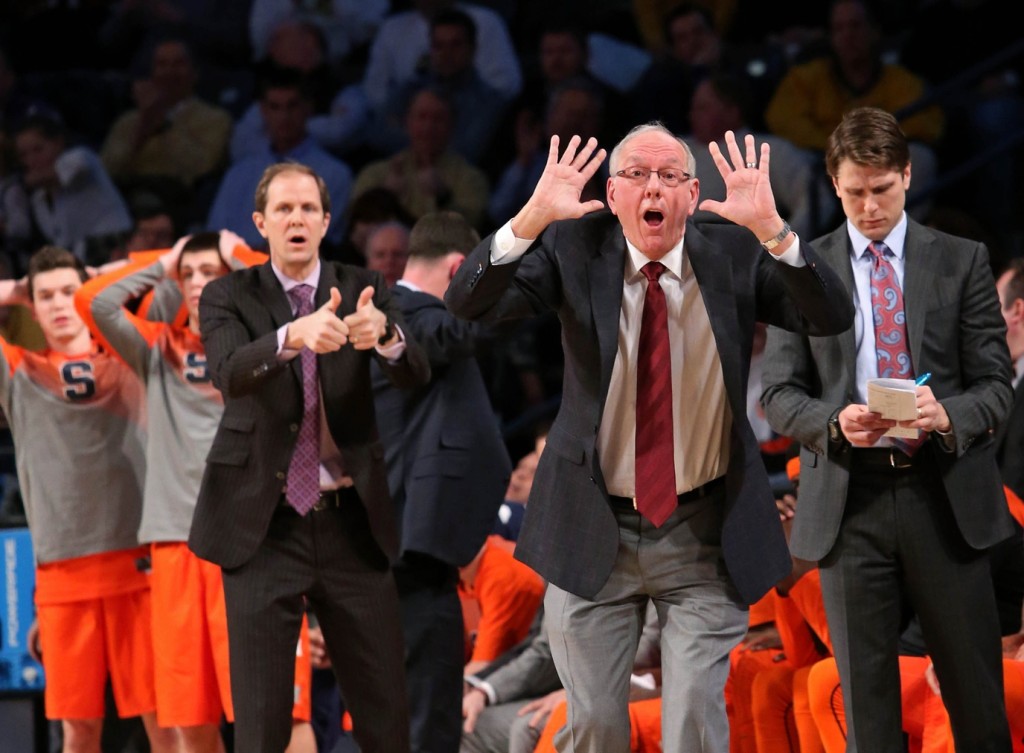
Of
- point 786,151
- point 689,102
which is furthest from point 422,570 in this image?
point 689,102

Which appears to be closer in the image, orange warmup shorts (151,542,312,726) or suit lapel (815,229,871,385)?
suit lapel (815,229,871,385)

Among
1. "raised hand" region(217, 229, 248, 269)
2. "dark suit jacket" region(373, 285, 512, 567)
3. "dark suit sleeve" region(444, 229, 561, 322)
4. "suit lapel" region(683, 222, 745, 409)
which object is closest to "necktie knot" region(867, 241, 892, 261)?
"suit lapel" region(683, 222, 745, 409)

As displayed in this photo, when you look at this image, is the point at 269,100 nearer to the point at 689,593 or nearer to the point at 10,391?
the point at 10,391

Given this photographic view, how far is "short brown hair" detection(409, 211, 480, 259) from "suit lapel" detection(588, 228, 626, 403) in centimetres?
167

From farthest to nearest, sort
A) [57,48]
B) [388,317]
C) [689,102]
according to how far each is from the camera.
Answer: [57,48]
[689,102]
[388,317]

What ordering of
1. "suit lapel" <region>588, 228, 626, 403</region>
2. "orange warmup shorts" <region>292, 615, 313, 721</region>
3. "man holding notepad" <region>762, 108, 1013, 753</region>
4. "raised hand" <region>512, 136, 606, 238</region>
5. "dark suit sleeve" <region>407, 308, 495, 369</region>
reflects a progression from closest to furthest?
1. "raised hand" <region>512, 136, 606, 238</region>
2. "suit lapel" <region>588, 228, 626, 403</region>
3. "man holding notepad" <region>762, 108, 1013, 753</region>
4. "dark suit sleeve" <region>407, 308, 495, 369</region>
5. "orange warmup shorts" <region>292, 615, 313, 721</region>

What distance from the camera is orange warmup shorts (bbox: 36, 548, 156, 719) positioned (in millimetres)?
5332

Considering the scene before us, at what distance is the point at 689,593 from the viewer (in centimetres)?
362

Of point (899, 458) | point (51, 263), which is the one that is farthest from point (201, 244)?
point (899, 458)

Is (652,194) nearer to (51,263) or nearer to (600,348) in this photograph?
(600,348)

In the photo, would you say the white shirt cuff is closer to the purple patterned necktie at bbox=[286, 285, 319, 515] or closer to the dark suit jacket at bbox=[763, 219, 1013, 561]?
the dark suit jacket at bbox=[763, 219, 1013, 561]

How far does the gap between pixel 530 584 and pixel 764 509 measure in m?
2.14

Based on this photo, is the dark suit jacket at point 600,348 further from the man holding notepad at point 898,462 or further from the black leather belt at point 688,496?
the man holding notepad at point 898,462

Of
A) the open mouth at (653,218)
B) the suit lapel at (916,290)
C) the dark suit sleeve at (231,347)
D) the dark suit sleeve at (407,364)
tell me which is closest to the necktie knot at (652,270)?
the open mouth at (653,218)
